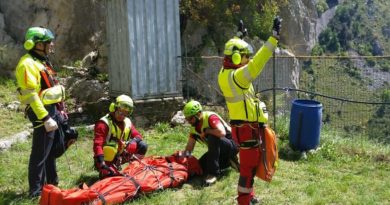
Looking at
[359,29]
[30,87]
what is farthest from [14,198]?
[359,29]

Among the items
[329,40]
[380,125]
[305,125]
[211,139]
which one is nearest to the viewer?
[211,139]

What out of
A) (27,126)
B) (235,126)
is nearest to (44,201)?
(235,126)

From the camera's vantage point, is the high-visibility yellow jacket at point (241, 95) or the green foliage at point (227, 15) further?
the green foliage at point (227, 15)

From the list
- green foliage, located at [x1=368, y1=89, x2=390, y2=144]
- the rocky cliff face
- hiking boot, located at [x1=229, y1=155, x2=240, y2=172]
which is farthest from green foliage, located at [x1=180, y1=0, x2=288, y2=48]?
hiking boot, located at [x1=229, y1=155, x2=240, y2=172]

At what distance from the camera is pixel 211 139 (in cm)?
609

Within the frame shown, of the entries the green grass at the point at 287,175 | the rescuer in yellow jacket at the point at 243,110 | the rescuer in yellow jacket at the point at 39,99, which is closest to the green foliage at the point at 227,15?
the green grass at the point at 287,175

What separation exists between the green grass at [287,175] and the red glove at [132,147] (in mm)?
657

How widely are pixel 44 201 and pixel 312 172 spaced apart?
3.89 meters

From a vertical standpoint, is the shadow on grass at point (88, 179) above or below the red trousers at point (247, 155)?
below

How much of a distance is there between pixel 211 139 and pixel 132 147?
3.84 ft

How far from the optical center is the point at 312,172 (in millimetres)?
6602

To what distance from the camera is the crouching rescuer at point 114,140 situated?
5.67 metres

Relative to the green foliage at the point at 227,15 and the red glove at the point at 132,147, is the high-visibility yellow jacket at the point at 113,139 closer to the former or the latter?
the red glove at the point at 132,147

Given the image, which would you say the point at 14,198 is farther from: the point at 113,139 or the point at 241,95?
the point at 241,95
